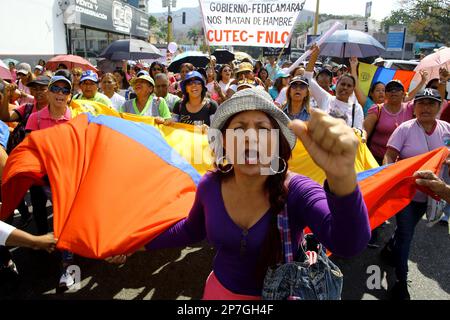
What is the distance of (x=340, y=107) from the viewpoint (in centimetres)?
498

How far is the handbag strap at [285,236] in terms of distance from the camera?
1640 millimetres

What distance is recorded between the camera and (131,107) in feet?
16.7

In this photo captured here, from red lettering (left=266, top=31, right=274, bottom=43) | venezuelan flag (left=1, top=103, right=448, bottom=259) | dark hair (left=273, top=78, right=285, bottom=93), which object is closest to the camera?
venezuelan flag (left=1, top=103, right=448, bottom=259)

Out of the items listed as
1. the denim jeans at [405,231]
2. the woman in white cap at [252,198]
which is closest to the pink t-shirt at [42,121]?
the woman in white cap at [252,198]

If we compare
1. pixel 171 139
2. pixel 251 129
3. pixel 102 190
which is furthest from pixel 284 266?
pixel 171 139

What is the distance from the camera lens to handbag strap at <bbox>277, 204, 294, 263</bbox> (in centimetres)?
164

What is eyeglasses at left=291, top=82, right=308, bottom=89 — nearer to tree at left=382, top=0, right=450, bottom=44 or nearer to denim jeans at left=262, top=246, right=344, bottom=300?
denim jeans at left=262, top=246, right=344, bottom=300

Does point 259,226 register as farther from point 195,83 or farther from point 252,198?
point 195,83

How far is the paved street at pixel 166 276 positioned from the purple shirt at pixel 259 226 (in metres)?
1.73

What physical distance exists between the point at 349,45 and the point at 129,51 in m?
6.41

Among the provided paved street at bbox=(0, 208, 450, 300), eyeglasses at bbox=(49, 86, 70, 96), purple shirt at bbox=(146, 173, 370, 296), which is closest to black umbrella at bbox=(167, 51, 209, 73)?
eyeglasses at bbox=(49, 86, 70, 96)

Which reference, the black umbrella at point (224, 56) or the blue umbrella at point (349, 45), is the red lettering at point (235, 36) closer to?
the blue umbrella at point (349, 45)

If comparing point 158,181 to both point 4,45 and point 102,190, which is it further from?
point 4,45

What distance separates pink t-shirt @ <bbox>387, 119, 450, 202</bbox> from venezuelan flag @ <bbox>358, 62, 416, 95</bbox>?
159 inches
